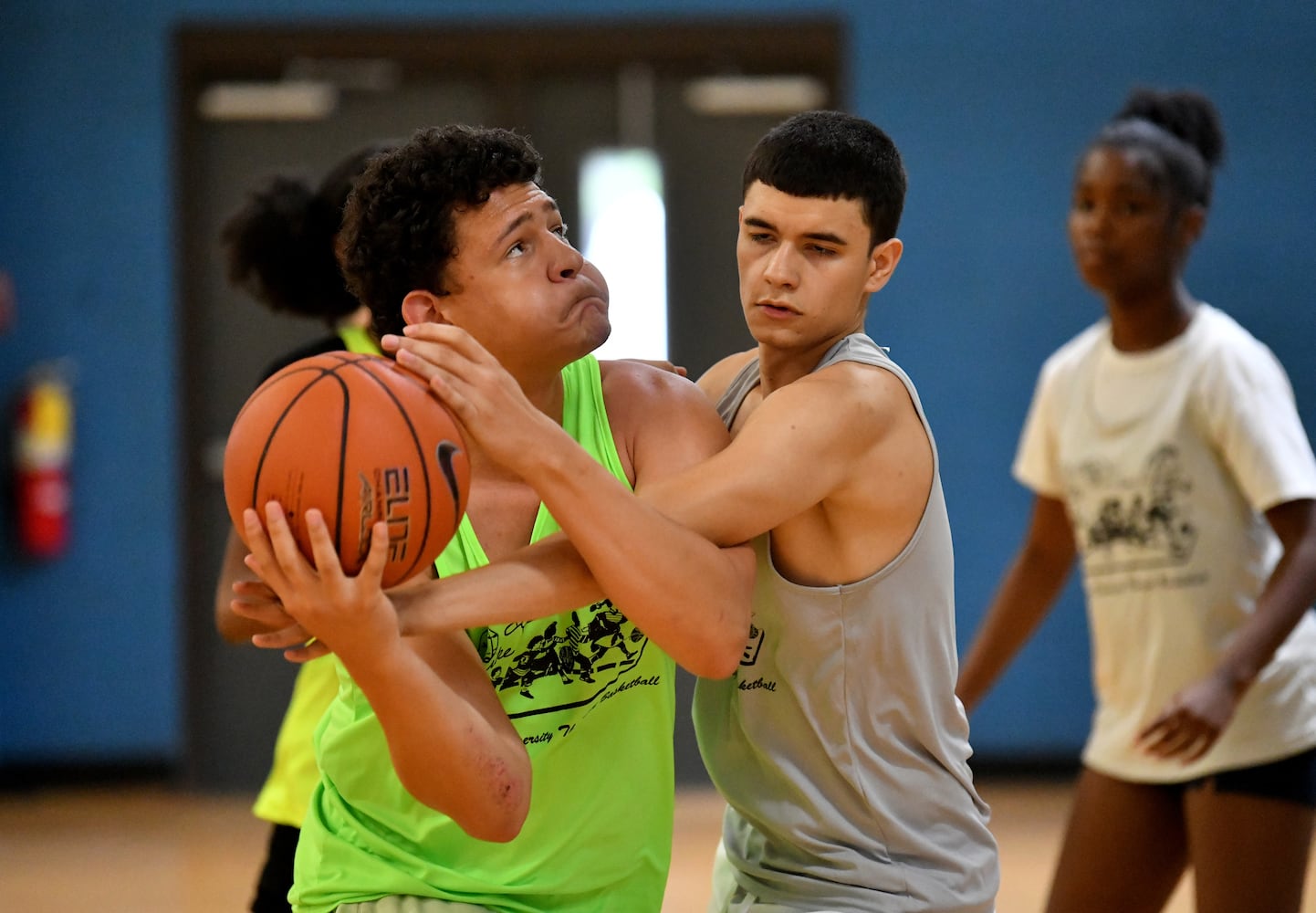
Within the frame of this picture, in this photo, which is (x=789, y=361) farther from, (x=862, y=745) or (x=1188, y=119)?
(x=1188, y=119)

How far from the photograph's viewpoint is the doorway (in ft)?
22.6

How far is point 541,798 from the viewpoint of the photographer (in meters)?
2.20

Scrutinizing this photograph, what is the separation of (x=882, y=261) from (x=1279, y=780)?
1.64 meters

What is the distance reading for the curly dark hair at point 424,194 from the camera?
221 cm

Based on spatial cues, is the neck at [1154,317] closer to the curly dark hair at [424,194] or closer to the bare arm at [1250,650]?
the bare arm at [1250,650]

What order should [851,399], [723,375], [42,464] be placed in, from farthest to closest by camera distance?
[42,464]
[723,375]
[851,399]

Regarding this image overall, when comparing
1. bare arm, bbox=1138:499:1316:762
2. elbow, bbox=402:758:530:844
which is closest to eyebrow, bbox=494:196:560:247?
elbow, bbox=402:758:530:844

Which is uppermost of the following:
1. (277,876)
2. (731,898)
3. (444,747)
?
(444,747)

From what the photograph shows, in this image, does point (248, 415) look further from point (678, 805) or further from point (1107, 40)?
point (1107, 40)

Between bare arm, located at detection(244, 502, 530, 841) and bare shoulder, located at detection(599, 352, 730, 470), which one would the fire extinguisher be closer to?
bare shoulder, located at detection(599, 352, 730, 470)

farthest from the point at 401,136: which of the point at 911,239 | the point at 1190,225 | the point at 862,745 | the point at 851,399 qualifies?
the point at 862,745

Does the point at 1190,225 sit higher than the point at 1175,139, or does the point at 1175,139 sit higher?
the point at 1175,139

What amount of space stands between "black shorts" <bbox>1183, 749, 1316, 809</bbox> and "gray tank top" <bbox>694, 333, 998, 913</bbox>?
122 centimetres

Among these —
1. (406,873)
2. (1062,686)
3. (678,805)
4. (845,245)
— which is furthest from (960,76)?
(406,873)
